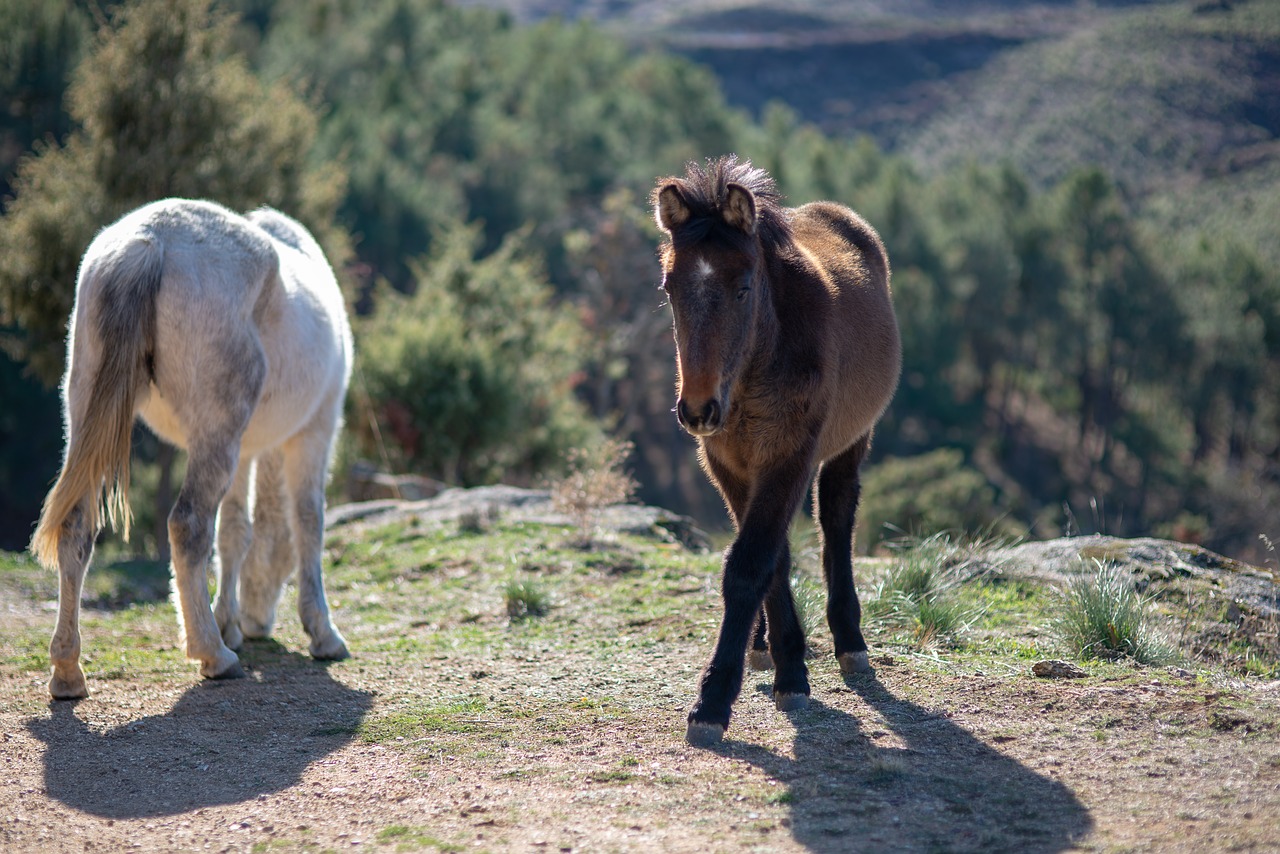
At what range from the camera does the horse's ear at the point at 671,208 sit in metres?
4.17

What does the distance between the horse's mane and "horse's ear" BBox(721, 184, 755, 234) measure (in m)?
0.02

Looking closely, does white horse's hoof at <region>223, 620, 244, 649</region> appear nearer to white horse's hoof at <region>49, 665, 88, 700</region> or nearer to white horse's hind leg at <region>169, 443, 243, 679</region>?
white horse's hind leg at <region>169, 443, 243, 679</region>

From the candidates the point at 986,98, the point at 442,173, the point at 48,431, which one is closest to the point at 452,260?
the point at 48,431

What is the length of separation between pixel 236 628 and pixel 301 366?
168 centimetres

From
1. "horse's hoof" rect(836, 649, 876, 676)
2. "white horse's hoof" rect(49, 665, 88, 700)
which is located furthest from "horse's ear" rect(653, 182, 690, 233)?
"white horse's hoof" rect(49, 665, 88, 700)

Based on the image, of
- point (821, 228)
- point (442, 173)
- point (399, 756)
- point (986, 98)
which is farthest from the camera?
point (986, 98)

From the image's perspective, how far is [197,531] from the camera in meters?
5.29

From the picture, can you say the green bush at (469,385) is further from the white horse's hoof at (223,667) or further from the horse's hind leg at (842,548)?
the horse's hind leg at (842,548)

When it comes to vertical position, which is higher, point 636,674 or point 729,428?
point 729,428

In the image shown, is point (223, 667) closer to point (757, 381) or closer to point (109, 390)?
point (109, 390)

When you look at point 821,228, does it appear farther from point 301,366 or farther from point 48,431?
point 48,431

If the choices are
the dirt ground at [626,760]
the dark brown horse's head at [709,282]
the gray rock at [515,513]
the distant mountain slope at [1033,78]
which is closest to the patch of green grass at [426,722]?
the dirt ground at [626,760]

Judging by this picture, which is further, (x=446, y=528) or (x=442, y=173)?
(x=442, y=173)

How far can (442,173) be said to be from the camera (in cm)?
4388
